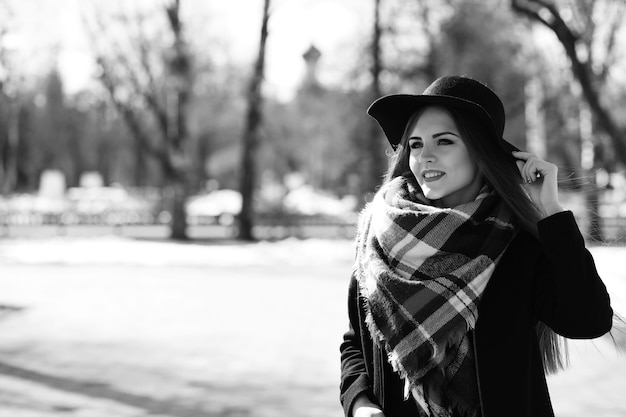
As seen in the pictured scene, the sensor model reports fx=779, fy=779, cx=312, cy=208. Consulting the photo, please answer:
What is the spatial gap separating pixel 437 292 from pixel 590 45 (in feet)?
71.5

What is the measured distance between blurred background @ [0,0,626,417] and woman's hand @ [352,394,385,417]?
0.95 m

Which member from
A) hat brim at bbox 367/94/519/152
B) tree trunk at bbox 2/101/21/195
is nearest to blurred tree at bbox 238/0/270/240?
hat brim at bbox 367/94/519/152

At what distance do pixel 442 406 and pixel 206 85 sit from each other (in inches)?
1663

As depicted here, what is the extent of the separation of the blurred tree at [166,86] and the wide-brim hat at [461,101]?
2097 cm

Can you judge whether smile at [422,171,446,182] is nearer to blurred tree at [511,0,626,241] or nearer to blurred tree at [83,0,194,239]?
blurred tree at [511,0,626,241]

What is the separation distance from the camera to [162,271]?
589 inches

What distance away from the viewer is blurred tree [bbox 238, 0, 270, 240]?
22.4 metres

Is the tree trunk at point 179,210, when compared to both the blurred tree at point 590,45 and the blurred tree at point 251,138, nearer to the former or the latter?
the blurred tree at point 251,138

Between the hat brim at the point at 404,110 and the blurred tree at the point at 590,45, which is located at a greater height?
the blurred tree at the point at 590,45

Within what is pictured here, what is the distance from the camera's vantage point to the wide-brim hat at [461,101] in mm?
2178

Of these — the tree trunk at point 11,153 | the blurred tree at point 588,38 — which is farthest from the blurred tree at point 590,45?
the tree trunk at point 11,153

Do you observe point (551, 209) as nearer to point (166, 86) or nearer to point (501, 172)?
point (501, 172)

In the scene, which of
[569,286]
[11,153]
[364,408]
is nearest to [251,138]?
[364,408]

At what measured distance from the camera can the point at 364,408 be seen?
7.20 ft
